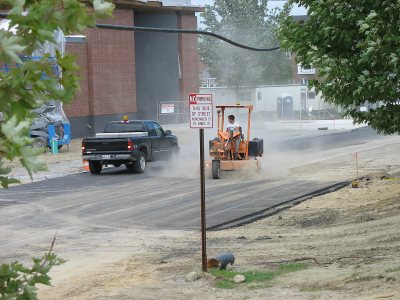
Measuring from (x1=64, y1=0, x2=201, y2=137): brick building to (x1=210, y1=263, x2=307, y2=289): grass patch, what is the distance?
36.0m

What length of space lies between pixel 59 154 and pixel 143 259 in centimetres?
2831

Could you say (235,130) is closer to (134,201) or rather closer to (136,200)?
(136,200)

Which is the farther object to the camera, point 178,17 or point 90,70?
point 178,17

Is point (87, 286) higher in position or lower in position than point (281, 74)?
lower

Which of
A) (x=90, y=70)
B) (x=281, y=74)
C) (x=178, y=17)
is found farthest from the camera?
(x=281, y=74)

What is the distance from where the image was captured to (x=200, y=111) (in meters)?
12.4

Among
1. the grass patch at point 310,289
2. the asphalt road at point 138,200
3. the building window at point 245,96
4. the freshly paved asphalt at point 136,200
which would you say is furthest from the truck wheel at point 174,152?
the building window at point 245,96

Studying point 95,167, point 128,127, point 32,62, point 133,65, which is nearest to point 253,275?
point 32,62

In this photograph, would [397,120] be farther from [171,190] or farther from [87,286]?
[171,190]

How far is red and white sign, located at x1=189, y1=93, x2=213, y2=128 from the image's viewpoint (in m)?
12.3

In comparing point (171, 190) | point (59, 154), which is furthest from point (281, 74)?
point (171, 190)

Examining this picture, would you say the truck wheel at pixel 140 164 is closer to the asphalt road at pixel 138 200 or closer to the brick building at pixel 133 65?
the asphalt road at pixel 138 200

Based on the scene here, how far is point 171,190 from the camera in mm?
23500

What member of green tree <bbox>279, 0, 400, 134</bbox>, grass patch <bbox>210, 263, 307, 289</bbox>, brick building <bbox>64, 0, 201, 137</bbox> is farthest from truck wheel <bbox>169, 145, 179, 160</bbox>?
grass patch <bbox>210, 263, 307, 289</bbox>
